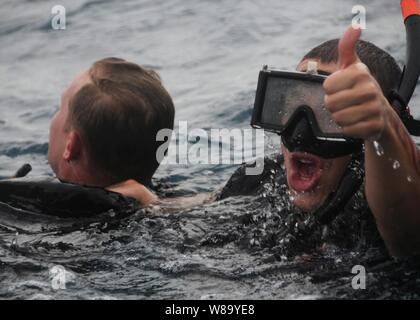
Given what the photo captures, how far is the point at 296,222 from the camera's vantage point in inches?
179

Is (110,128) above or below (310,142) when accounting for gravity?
below

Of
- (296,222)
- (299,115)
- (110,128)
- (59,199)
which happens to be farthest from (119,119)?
(299,115)

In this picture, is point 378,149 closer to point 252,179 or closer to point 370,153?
point 370,153

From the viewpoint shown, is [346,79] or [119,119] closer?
[346,79]

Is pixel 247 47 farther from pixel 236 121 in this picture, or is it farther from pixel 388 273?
pixel 388 273

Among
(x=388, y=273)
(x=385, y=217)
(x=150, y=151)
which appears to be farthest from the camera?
(x=150, y=151)

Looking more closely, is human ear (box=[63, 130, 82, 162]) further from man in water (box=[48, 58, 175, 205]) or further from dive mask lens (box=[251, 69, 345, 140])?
dive mask lens (box=[251, 69, 345, 140])

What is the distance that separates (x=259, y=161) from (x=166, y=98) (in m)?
0.56

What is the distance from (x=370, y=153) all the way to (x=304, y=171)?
78cm

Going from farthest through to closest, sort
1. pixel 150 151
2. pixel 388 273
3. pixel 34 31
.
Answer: pixel 34 31 → pixel 150 151 → pixel 388 273

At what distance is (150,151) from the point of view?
16.8 ft

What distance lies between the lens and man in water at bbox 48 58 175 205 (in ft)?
16.4

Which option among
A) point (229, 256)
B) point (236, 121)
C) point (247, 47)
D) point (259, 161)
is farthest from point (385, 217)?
point (247, 47)

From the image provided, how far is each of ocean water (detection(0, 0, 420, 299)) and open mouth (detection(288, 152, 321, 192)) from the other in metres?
0.30
